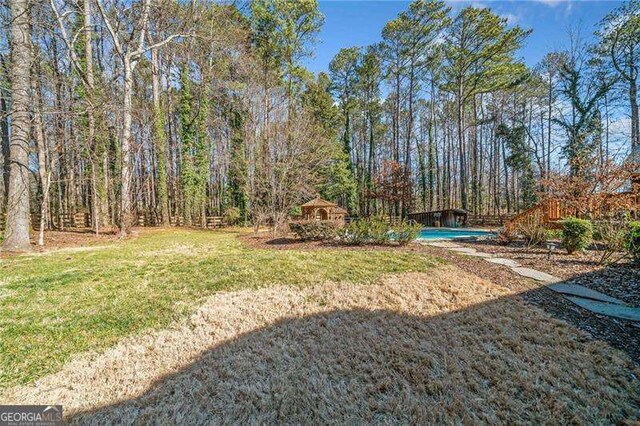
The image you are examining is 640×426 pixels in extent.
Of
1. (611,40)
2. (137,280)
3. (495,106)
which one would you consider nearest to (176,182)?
(137,280)

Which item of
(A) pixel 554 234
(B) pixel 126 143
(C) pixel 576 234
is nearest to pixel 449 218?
(A) pixel 554 234

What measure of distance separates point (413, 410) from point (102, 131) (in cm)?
1620

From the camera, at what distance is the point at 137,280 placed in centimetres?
439

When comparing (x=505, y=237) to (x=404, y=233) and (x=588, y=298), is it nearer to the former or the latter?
(x=404, y=233)

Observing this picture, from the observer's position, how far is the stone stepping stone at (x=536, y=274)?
4.47m

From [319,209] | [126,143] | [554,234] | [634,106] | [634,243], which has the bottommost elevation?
[554,234]

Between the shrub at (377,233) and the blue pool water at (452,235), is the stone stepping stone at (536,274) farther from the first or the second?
the blue pool water at (452,235)

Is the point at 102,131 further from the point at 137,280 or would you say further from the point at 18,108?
the point at 137,280

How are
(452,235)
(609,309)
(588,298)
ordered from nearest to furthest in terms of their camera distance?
1. (609,309)
2. (588,298)
3. (452,235)

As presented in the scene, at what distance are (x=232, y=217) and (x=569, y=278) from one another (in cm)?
1700

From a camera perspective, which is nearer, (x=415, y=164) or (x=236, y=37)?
(x=236, y=37)

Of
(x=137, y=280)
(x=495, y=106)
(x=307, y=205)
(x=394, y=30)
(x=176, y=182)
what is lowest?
(x=137, y=280)

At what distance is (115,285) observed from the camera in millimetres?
4156

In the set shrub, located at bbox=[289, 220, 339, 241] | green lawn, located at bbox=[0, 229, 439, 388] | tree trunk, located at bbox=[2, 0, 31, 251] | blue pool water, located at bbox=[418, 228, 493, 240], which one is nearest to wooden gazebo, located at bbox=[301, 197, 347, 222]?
blue pool water, located at bbox=[418, 228, 493, 240]
